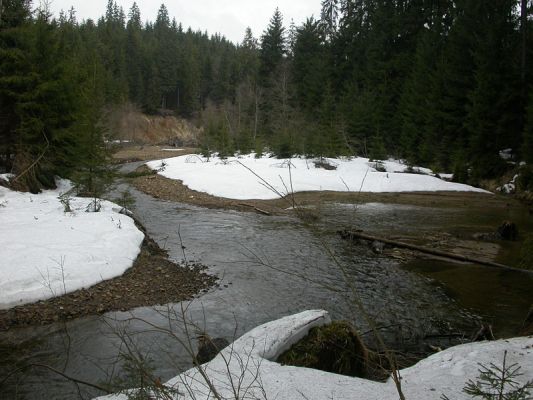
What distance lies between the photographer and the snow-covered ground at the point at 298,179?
71.2 feet

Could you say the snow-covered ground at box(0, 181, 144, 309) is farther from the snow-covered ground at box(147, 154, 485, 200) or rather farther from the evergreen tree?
the evergreen tree

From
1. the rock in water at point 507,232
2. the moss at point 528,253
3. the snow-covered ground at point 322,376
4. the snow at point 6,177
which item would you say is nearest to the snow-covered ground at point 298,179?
the rock in water at point 507,232

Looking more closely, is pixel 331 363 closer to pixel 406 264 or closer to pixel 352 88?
pixel 406 264

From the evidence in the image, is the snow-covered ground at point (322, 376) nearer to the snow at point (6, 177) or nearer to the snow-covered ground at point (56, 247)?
the snow-covered ground at point (56, 247)

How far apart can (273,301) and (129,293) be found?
3001 mm

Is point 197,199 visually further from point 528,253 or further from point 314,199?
point 528,253

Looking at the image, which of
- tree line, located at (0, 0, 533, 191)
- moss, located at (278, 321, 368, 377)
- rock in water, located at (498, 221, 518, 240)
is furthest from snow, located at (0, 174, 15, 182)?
rock in water, located at (498, 221, 518, 240)

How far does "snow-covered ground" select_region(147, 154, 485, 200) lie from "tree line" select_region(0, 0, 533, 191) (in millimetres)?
2341

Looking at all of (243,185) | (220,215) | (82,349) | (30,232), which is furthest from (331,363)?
(243,185)

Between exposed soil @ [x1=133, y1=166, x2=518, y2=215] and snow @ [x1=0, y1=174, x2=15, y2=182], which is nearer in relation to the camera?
snow @ [x1=0, y1=174, x2=15, y2=182]

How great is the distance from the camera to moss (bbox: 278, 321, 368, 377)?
4.34m

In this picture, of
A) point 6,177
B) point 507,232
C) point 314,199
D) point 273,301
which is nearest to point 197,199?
point 314,199

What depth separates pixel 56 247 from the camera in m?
8.72

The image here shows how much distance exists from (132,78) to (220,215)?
59862mm
